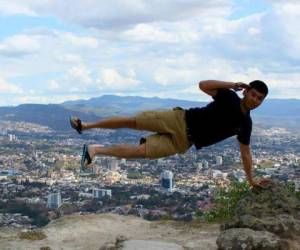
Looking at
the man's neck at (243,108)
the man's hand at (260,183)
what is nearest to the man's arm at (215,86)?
the man's neck at (243,108)

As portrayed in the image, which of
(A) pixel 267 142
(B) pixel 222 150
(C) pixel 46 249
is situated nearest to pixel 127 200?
(C) pixel 46 249

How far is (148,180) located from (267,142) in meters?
38.5

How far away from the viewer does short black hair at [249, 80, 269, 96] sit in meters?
8.62

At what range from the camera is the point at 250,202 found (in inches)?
423

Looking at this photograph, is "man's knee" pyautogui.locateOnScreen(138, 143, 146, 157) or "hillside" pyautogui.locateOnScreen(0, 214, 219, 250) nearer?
"man's knee" pyautogui.locateOnScreen(138, 143, 146, 157)

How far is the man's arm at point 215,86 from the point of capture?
862 centimetres

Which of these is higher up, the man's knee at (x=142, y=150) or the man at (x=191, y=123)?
the man at (x=191, y=123)

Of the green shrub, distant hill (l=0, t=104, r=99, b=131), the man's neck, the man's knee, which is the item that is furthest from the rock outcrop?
distant hill (l=0, t=104, r=99, b=131)

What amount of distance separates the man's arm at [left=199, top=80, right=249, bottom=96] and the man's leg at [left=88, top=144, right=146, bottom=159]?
1.22 metres

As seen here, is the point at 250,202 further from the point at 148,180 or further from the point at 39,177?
the point at 39,177

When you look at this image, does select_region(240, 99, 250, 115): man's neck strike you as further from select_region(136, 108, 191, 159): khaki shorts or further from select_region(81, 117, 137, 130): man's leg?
select_region(81, 117, 137, 130): man's leg

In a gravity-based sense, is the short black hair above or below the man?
above

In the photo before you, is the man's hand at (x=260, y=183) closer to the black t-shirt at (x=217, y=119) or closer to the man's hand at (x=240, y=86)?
the black t-shirt at (x=217, y=119)

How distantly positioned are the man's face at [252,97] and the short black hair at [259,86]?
0.04m
